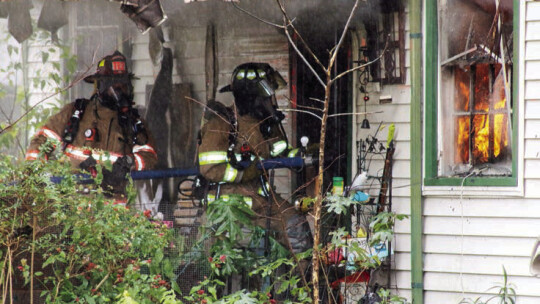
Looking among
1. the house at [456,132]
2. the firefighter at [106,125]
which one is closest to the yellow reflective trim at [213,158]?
the firefighter at [106,125]

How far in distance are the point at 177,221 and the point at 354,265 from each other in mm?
1793

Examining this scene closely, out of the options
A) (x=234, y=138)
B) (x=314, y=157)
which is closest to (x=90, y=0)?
(x=234, y=138)

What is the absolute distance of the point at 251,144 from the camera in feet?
28.3

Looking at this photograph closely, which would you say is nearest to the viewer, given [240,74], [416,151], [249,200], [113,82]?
[416,151]

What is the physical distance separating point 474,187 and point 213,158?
2622mm

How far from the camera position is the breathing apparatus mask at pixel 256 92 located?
29.3ft

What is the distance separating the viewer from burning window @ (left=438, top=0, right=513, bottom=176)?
7.44 meters

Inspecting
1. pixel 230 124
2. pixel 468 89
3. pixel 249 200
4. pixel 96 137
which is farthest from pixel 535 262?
pixel 96 137

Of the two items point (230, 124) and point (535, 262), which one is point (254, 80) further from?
point (535, 262)

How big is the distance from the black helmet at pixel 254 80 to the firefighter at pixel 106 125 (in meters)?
1.25

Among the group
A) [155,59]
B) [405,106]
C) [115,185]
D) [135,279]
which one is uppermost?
[155,59]

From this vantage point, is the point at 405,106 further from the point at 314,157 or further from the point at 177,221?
the point at 177,221

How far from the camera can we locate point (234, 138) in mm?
8633

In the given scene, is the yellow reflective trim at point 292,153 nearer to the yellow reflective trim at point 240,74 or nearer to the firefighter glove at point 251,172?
the firefighter glove at point 251,172
